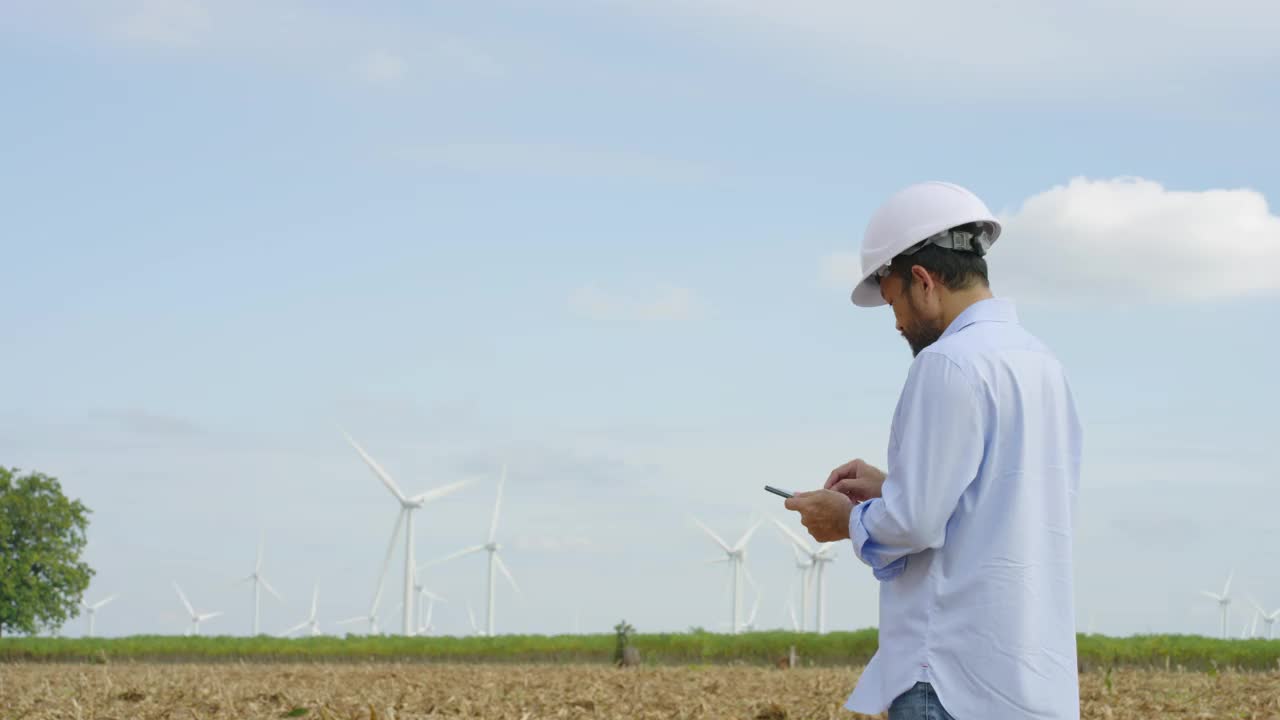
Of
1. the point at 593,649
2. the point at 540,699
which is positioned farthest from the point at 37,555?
the point at 540,699

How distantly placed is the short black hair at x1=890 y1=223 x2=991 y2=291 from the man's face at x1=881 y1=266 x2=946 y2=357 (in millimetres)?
30

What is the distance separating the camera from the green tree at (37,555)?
59.4 m

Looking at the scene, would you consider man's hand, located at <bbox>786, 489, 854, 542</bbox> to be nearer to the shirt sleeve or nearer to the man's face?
the shirt sleeve

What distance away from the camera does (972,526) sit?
325cm

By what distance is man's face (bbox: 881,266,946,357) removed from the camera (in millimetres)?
3518

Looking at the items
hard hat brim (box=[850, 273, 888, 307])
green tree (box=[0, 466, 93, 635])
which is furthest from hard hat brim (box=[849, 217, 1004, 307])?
green tree (box=[0, 466, 93, 635])

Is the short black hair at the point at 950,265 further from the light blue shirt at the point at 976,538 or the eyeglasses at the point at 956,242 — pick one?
the light blue shirt at the point at 976,538

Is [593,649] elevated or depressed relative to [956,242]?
depressed

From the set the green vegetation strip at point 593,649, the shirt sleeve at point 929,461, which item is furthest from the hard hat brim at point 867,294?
the green vegetation strip at point 593,649

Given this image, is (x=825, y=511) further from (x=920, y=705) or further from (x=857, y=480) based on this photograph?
(x=920, y=705)

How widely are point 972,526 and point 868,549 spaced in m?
0.26

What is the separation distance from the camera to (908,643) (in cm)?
Answer: 327

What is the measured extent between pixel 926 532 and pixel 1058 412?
0.52 m

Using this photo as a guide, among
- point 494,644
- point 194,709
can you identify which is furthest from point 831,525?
point 494,644
